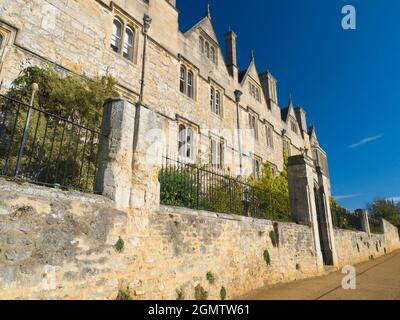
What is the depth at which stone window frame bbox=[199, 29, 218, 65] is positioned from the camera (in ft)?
53.1

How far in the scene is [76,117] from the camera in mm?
8148

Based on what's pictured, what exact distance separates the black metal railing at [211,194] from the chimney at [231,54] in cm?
1046

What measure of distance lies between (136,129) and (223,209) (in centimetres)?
359

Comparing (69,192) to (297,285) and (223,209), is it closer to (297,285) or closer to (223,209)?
(223,209)

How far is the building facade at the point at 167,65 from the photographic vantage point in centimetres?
848

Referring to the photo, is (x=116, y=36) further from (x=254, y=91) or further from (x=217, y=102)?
(x=254, y=91)

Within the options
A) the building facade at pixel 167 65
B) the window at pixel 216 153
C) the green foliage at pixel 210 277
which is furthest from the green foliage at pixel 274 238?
the window at pixel 216 153

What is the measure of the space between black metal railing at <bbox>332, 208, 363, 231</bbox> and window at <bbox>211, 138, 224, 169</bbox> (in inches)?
273

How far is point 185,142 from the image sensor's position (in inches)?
526

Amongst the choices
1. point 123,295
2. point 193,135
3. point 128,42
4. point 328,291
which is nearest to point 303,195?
point 328,291

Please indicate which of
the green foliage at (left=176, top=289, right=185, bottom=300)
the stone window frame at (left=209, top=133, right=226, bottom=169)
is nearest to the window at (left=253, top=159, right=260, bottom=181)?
the stone window frame at (left=209, top=133, right=226, bottom=169)

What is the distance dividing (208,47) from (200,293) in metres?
14.4

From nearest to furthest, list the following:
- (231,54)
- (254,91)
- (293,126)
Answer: (231,54) < (254,91) < (293,126)
